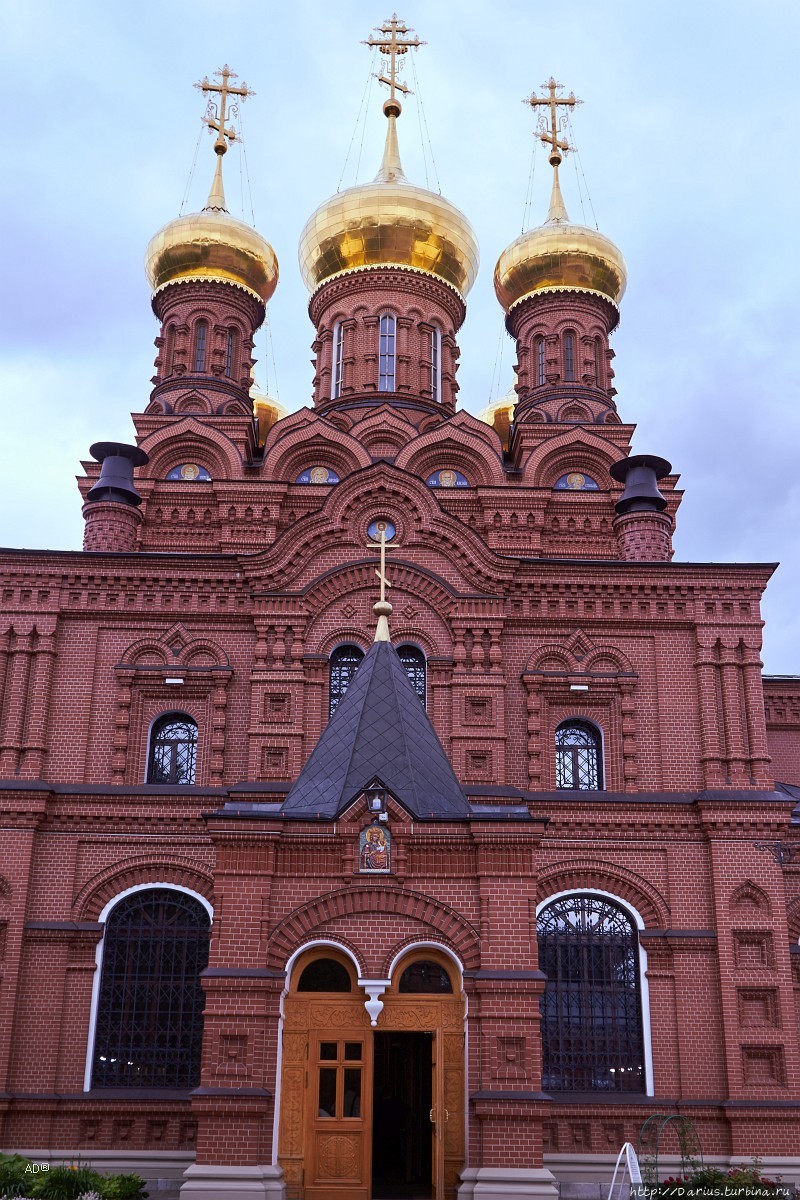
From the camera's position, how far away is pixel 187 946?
14.1 metres

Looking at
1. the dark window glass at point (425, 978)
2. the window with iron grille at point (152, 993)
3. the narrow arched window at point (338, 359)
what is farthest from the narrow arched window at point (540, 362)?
the dark window glass at point (425, 978)

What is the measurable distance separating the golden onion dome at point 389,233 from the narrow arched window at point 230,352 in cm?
183

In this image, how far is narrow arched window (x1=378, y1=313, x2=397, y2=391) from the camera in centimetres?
2139

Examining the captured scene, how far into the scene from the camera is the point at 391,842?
419 inches

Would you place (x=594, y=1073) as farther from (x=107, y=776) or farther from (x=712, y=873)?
(x=107, y=776)

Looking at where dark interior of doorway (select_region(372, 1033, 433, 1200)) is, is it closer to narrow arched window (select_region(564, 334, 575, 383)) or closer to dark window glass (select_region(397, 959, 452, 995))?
dark window glass (select_region(397, 959, 452, 995))

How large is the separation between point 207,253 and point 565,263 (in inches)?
248

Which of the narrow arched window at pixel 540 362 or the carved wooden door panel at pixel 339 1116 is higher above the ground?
the narrow arched window at pixel 540 362

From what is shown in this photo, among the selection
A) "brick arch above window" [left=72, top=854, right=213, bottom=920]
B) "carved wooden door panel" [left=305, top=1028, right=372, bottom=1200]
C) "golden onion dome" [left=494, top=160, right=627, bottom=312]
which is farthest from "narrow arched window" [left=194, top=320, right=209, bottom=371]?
"carved wooden door panel" [left=305, top=1028, right=372, bottom=1200]

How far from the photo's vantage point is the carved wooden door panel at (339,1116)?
10.1 metres

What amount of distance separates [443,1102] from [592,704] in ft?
20.3

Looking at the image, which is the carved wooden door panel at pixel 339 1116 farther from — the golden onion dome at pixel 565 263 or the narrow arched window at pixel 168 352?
the golden onion dome at pixel 565 263

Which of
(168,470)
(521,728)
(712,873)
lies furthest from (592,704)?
(168,470)

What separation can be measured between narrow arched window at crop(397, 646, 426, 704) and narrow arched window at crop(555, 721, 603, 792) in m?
1.79
